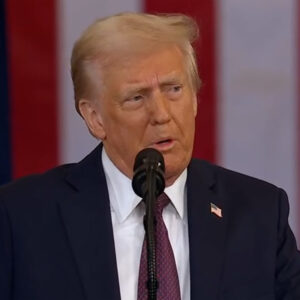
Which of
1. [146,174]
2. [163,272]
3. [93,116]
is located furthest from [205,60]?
[146,174]

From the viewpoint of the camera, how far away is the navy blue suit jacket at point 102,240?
175cm

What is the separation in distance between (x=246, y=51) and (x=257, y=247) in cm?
67

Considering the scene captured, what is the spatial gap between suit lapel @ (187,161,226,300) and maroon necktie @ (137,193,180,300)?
4cm

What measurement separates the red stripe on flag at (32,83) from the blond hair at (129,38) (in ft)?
1.80

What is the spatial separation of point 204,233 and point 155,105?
264mm

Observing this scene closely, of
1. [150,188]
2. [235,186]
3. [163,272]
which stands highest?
[150,188]

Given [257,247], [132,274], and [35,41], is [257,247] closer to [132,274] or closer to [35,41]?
[132,274]

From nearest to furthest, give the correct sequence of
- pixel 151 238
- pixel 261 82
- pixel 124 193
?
pixel 151 238 → pixel 124 193 → pixel 261 82

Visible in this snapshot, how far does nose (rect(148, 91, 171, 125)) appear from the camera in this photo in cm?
174

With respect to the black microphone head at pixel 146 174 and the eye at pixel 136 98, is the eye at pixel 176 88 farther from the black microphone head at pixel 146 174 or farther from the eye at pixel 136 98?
the black microphone head at pixel 146 174

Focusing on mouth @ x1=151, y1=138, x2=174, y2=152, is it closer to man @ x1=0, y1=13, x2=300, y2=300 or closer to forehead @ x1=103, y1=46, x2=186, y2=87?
man @ x1=0, y1=13, x2=300, y2=300

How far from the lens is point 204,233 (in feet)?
5.97

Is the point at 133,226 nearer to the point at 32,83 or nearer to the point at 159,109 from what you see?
the point at 159,109

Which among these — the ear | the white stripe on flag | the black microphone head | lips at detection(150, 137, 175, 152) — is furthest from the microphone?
the white stripe on flag
